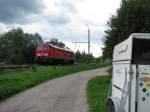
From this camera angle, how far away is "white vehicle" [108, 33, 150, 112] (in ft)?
24.2

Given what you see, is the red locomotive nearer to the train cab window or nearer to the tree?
the tree

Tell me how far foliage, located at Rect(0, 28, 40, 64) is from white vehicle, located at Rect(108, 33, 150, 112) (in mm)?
58396

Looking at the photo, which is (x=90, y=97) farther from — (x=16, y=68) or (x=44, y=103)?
(x=16, y=68)

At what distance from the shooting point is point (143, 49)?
8.19m

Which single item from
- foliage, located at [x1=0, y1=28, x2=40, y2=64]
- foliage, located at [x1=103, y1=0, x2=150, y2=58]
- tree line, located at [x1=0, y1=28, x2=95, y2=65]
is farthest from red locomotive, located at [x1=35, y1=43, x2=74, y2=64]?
Result: foliage, located at [x1=103, y1=0, x2=150, y2=58]

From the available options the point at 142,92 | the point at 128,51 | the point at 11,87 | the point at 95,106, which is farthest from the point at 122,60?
the point at 11,87

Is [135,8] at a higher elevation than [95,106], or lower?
higher

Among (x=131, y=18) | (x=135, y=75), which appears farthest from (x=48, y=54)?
(x=135, y=75)

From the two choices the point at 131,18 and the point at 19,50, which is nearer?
the point at 131,18

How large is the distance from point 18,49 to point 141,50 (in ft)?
230

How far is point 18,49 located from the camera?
7706 centimetres

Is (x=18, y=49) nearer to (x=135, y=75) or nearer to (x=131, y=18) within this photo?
(x=131, y=18)

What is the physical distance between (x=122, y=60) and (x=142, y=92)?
1564 millimetres

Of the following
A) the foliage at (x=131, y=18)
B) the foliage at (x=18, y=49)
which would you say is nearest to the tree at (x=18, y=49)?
the foliage at (x=18, y=49)
